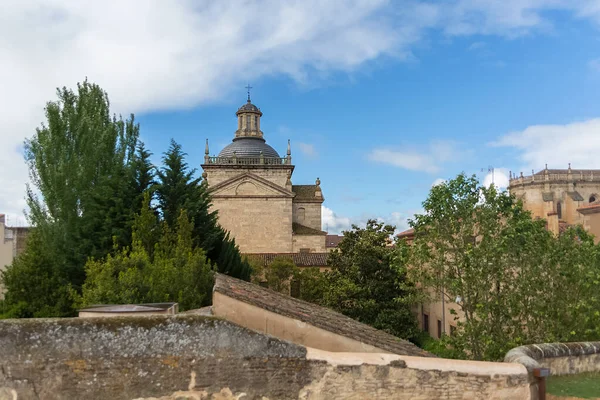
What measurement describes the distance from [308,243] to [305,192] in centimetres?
600

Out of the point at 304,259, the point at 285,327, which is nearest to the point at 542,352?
the point at 285,327

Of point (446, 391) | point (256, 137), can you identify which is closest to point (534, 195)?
point (256, 137)

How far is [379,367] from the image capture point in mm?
6328

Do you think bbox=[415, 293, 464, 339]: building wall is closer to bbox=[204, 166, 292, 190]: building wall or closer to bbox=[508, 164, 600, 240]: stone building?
bbox=[204, 166, 292, 190]: building wall

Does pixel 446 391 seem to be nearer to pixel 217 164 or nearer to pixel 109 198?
pixel 109 198

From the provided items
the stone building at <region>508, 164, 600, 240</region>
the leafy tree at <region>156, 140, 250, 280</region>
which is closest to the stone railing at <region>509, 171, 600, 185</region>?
the stone building at <region>508, 164, 600, 240</region>

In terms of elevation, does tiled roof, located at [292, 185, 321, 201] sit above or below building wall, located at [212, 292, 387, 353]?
above

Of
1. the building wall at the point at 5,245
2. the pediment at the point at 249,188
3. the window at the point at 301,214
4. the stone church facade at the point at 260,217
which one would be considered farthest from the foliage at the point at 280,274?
the window at the point at 301,214

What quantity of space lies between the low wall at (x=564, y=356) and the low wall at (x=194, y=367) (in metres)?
1.37

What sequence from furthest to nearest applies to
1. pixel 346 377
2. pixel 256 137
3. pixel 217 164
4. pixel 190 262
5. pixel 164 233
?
pixel 256 137 → pixel 217 164 → pixel 164 233 → pixel 190 262 → pixel 346 377

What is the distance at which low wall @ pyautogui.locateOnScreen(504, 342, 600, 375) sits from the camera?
7.71m

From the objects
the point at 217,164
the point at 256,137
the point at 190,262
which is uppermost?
the point at 256,137

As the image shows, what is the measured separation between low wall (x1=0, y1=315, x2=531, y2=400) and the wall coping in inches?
22.7

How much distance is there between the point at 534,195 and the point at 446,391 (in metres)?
72.3
